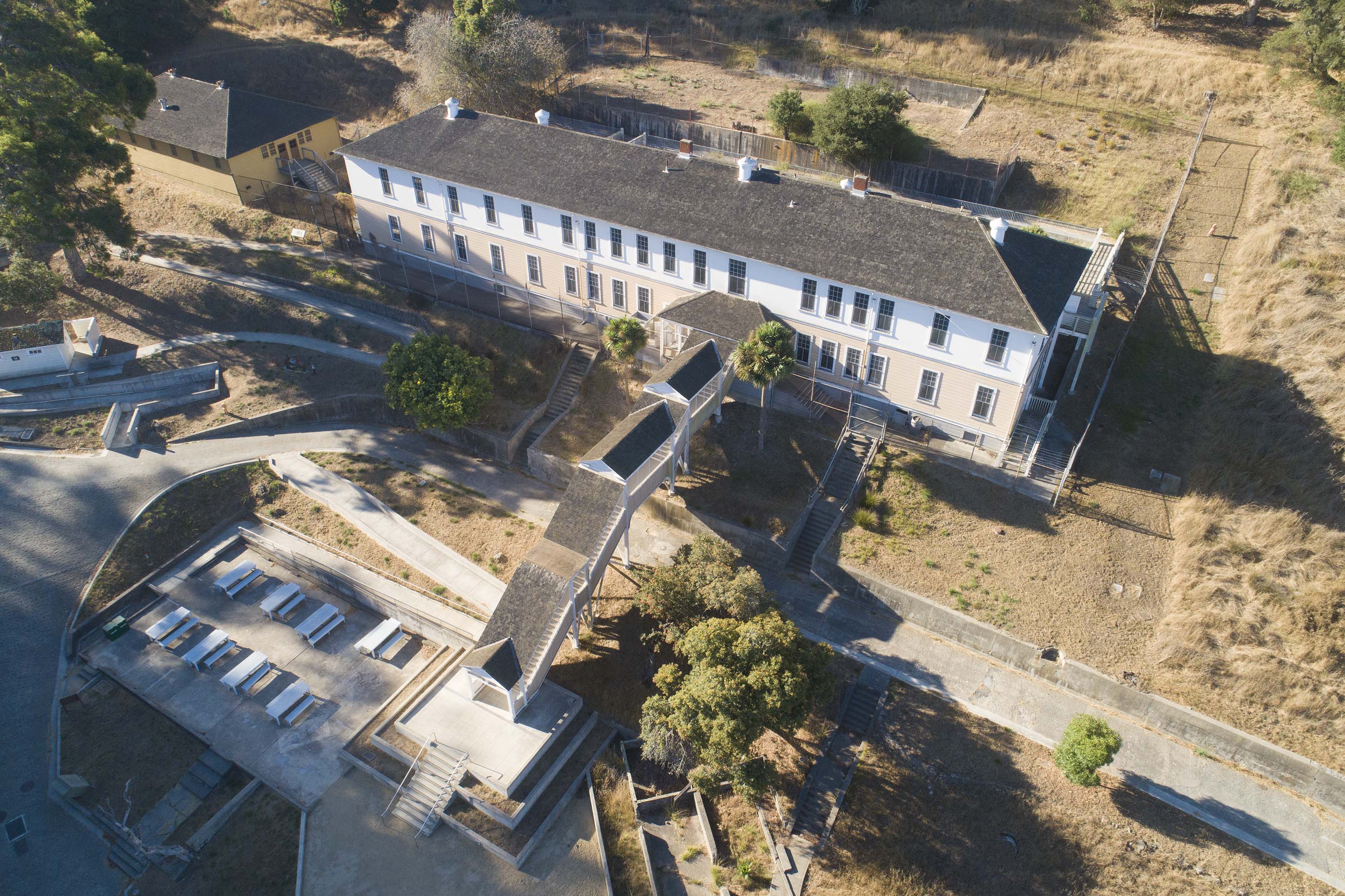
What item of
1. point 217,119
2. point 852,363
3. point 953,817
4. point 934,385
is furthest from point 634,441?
point 217,119

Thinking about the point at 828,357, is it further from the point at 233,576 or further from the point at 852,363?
the point at 233,576

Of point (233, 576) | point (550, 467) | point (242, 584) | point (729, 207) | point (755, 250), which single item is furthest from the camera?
point (550, 467)

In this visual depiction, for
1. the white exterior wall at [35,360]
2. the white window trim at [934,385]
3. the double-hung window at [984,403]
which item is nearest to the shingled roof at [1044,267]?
the double-hung window at [984,403]

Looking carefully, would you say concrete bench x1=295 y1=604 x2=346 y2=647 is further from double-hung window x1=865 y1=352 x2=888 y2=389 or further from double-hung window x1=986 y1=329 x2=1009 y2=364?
double-hung window x1=986 y1=329 x2=1009 y2=364

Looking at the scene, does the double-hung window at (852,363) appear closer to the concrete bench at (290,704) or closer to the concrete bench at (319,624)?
the concrete bench at (319,624)

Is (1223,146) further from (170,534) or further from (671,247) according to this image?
(170,534)

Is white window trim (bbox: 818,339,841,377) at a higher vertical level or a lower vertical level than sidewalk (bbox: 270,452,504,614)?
higher

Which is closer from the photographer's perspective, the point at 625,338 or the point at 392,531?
the point at 625,338

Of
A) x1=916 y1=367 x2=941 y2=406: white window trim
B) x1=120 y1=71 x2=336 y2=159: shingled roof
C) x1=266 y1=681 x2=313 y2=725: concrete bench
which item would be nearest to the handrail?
x1=266 y1=681 x2=313 y2=725: concrete bench
